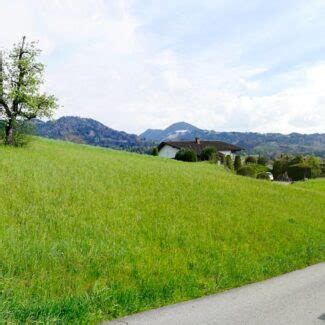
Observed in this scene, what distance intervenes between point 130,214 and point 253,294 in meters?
6.66

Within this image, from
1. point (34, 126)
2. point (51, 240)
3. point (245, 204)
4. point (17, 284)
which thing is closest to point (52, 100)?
point (34, 126)

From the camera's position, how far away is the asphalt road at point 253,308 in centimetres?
804

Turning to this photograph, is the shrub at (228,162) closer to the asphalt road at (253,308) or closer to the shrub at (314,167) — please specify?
the shrub at (314,167)

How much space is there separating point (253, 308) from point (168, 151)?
10900 cm

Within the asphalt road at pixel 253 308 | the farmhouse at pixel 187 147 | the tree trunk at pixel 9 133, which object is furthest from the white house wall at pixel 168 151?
the asphalt road at pixel 253 308

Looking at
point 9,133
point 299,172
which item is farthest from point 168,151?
point 9,133

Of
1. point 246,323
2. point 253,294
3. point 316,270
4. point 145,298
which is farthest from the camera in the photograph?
point 316,270

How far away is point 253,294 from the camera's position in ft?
33.1

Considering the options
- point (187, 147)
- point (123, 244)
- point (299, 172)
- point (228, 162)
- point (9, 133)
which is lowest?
point (123, 244)

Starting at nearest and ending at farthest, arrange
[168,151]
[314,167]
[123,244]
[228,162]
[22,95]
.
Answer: [123,244] < [22,95] < [314,167] < [228,162] < [168,151]

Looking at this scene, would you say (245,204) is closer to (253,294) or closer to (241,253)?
(241,253)

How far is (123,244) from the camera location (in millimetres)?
11977

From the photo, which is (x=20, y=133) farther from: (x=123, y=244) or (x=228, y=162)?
(x=228, y=162)

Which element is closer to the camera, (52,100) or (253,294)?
(253,294)
